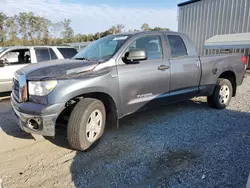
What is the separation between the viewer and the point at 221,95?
5.36m

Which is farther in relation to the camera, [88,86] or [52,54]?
[52,54]

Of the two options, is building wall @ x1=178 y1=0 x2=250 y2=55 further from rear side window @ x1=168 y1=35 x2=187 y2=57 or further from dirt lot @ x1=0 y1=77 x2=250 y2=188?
dirt lot @ x1=0 y1=77 x2=250 y2=188

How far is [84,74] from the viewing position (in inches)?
127

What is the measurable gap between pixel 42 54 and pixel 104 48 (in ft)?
Answer: 12.5

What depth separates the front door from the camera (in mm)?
3643

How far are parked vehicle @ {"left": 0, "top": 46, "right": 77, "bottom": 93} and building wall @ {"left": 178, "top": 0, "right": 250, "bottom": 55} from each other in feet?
32.8

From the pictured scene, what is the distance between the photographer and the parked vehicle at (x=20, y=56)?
254 inches

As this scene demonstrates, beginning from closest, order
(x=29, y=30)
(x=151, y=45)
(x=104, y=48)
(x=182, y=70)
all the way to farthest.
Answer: (x=104, y=48) → (x=151, y=45) → (x=182, y=70) → (x=29, y=30)

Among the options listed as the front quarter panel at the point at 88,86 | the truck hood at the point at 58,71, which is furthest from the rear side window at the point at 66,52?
the front quarter panel at the point at 88,86

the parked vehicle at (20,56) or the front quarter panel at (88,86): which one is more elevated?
the parked vehicle at (20,56)

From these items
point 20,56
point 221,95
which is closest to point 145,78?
point 221,95

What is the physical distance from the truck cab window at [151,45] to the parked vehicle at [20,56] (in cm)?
413

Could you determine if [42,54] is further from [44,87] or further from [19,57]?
[44,87]

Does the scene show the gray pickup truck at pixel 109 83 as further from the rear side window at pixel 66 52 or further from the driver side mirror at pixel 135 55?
the rear side window at pixel 66 52
